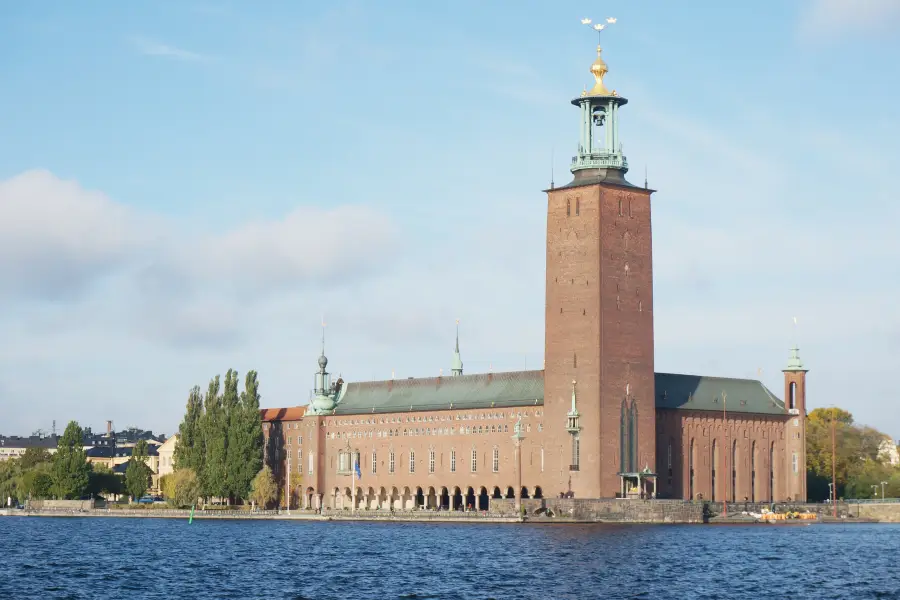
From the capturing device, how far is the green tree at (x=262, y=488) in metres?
130

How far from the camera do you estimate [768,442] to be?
131 metres

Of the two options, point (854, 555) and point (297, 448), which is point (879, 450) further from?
point (854, 555)

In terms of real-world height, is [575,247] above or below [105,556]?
above

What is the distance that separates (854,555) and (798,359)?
53.3 meters

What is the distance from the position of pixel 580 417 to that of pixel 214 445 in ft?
99.8

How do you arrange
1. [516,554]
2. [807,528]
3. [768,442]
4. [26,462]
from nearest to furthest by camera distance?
[516,554], [807,528], [768,442], [26,462]

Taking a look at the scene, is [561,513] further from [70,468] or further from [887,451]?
[887,451]

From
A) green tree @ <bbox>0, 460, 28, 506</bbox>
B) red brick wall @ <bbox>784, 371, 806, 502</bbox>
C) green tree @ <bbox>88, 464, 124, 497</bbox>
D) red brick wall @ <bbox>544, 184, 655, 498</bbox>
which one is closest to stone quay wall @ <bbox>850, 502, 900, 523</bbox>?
red brick wall @ <bbox>784, 371, 806, 502</bbox>

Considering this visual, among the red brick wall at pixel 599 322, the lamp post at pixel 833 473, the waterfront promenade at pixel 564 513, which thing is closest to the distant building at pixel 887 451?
the lamp post at pixel 833 473

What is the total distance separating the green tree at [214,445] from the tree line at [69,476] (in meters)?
11.4

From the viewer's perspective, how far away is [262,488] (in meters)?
130

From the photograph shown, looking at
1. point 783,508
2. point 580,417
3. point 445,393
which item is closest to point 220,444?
point 445,393

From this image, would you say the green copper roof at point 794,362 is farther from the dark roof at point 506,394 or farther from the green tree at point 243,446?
the green tree at point 243,446

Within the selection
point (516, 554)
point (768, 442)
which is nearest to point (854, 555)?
point (516, 554)
